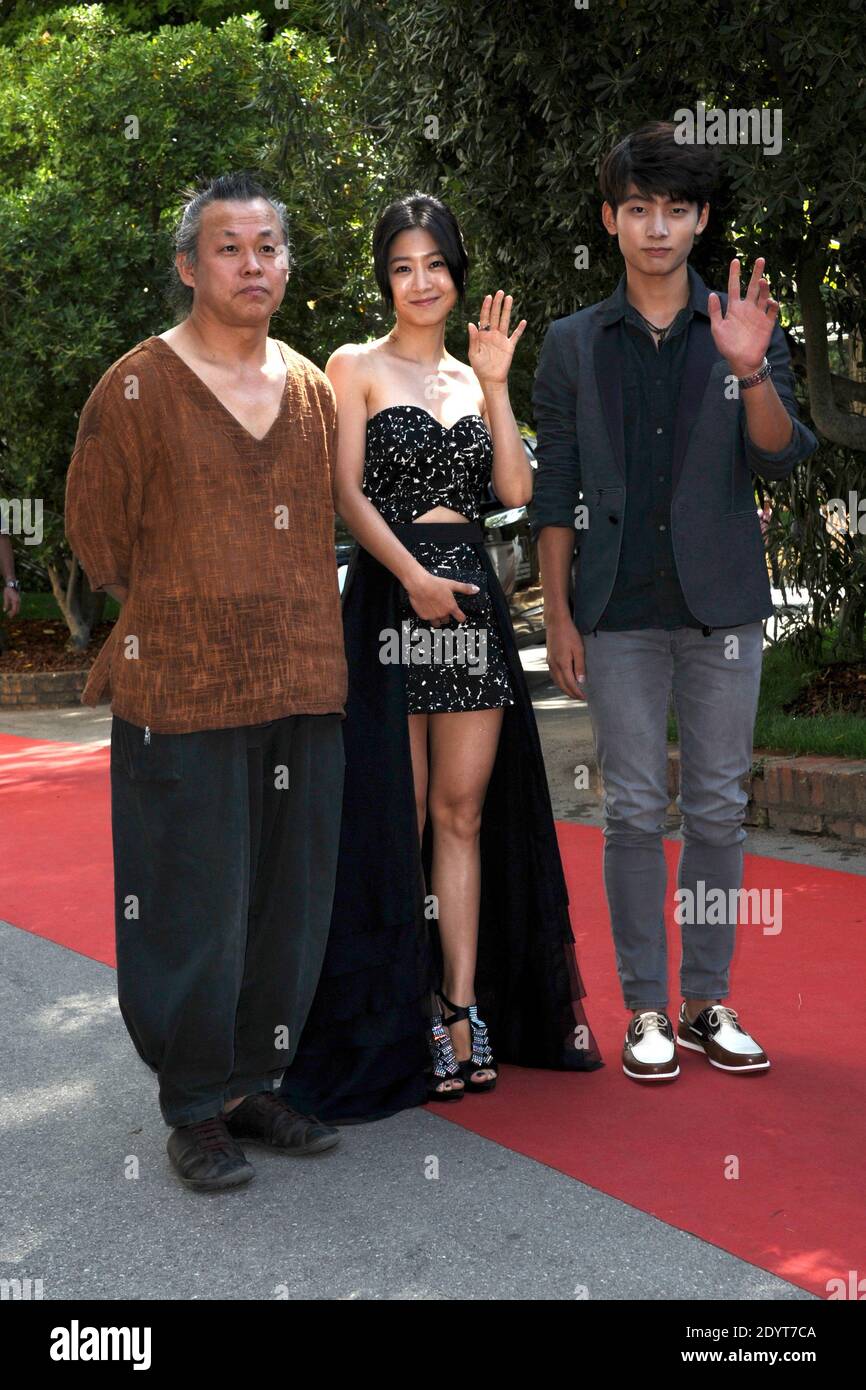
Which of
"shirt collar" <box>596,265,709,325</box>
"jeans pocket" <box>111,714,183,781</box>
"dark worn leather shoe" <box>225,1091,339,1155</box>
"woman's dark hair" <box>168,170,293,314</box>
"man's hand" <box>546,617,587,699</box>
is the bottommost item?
"dark worn leather shoe" <box>225,1091,339,1155</box>

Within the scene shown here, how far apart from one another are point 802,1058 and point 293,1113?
53.7 inches

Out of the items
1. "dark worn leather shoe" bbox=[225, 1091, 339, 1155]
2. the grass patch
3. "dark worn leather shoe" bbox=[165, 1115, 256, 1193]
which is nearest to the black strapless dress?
"dark worn leather shoe" bbox=[225, 1091, 339, 1155]

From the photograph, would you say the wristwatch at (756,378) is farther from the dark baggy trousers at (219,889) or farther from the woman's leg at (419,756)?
the dark baggy trousers at (219,889)

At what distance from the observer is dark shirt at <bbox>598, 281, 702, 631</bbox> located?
405 cm

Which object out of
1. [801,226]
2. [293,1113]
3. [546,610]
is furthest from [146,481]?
[801,226]

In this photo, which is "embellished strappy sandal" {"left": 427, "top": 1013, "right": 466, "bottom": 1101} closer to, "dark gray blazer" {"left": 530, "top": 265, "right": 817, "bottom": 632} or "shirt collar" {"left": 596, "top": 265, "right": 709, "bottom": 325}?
"dark gray blazer" {"left": 530, "top": 265, "right": 817, "bottom": 632}

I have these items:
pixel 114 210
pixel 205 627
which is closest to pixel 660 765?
pixel 205 627

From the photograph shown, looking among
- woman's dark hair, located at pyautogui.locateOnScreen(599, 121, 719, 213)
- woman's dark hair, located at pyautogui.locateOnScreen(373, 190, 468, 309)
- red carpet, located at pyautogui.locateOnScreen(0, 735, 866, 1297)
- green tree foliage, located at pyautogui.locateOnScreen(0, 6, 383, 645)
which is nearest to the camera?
red carpet, located at pyautogui.locateOnScreen(0, 735, 866, 1297)

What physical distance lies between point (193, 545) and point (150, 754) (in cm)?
49

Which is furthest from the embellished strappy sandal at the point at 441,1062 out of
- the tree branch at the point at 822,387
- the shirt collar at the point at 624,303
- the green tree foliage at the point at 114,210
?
the green tree foliage at the point at 114,210

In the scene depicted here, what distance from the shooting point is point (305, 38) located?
1294 cm

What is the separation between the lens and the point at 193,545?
11.8 ft

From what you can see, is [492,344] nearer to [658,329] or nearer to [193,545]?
[658,329]
